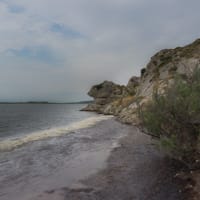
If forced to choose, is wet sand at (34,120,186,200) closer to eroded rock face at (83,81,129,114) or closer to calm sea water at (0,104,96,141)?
calm sea water at (0,104,96,141)

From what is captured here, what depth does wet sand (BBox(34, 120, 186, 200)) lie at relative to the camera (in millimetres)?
7324

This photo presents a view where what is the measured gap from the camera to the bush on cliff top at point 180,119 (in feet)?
29.1

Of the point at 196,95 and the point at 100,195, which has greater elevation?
the point at 196,95

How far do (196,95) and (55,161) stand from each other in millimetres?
8778

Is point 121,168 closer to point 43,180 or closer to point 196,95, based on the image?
point 43,180

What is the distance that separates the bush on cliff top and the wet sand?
43.5 inches

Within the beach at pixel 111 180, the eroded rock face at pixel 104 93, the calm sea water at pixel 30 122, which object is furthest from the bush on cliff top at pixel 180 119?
the eroded rock face at pixel 104 93

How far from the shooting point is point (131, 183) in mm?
8391

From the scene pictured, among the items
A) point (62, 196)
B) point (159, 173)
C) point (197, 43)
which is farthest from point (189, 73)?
point (197, 43)

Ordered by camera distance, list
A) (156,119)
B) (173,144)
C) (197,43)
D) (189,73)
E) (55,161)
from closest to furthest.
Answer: (173,144) → (156,119) → (189,73) → (55,161) → (197,43)

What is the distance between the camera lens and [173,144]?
8.70 meters

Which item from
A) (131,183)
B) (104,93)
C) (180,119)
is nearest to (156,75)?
(104,93)

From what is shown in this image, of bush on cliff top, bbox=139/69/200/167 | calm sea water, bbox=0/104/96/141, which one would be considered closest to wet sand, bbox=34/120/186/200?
bush on cliff top, bbox=139/69/200/167

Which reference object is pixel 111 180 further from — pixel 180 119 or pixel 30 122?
Result: pixel 30 122
